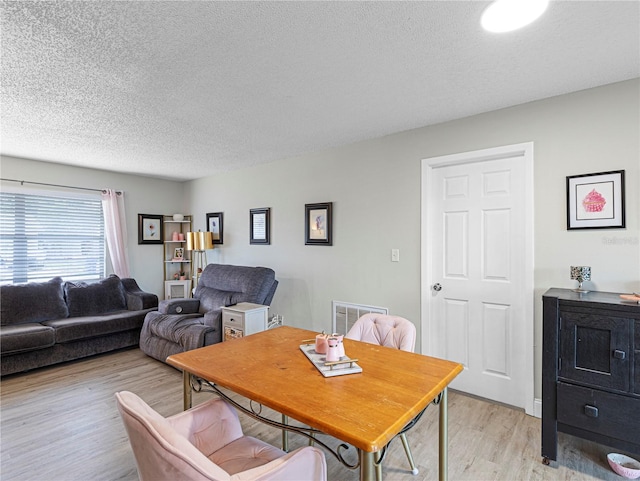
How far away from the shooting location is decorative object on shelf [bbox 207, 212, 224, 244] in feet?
16.5

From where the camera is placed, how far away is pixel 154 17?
4.93 ft

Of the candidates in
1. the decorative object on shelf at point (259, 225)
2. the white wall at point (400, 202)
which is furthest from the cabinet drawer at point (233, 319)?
the decorative object on shelf at point (259, 225)

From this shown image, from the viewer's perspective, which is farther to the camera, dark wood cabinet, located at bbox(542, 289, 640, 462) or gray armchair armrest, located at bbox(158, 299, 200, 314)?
gray armchair armrest, located at bbox(158, 299, 200, 314)

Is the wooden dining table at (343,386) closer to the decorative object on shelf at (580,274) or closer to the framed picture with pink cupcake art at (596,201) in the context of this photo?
the decorative object on shelf at (580,274)

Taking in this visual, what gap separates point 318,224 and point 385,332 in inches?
76.4

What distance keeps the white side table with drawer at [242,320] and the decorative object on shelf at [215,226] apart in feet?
6.21

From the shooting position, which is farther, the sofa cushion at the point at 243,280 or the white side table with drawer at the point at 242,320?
the sofa cushion at the point at 243,280

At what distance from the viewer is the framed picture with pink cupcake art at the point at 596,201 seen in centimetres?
214

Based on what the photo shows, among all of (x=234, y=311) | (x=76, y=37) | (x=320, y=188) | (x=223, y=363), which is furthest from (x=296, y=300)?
(x=76, y=37)

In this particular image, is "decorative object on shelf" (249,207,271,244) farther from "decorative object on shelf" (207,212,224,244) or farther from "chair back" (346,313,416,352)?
"chair back" (346,313,416,352)

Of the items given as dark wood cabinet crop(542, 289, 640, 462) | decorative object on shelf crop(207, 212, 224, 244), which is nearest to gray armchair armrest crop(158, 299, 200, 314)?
decorative object on shelf crop(207, 212, 224, 244)

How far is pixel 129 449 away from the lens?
2143 millimetres

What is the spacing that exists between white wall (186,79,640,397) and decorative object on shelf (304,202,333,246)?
8cm

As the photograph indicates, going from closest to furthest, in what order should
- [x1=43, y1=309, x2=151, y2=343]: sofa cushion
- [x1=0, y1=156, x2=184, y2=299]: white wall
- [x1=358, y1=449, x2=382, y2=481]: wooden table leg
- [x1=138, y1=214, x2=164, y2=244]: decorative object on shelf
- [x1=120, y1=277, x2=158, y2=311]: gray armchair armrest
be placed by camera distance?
[x1=358, y1=449, x2=382, y2=481]: wooden table leg, [x1=43, y1=309, x2=151, y2=343]: sofa cushion, [x1=0, y1=156, x2=184, y2=299]: white wall, [x1=120, y1=277, x2=158, y2=311]: gray armchair armrest, [x1=138, y1=214, x2=164, y2=244]: decorative object on shelf
